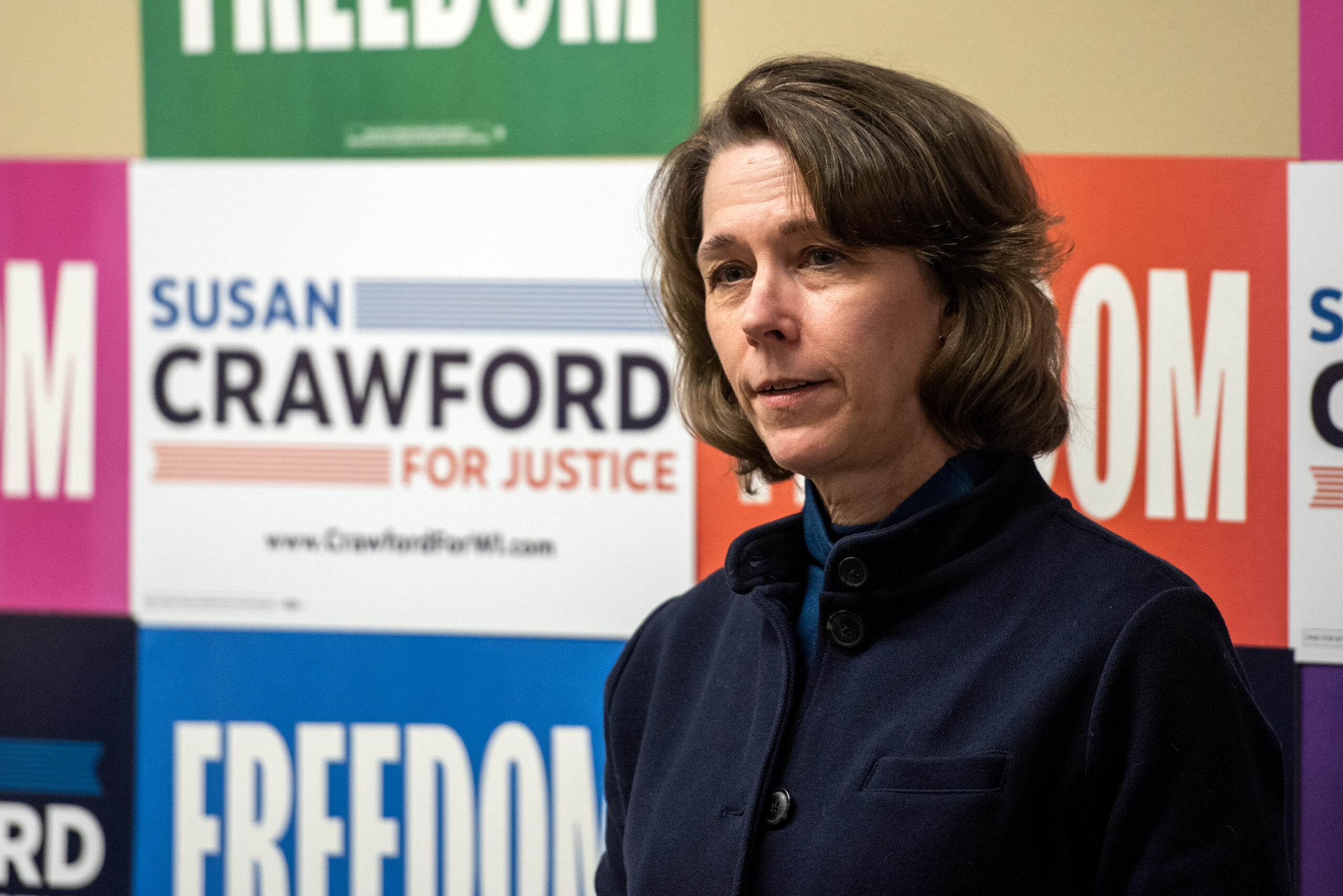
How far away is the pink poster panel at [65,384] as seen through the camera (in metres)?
1.95

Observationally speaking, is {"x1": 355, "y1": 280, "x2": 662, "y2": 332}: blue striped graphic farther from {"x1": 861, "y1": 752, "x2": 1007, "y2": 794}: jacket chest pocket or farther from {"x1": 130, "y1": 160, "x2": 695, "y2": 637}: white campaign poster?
{"x1": 861, "y1": 752, "x2": 1007, "y2": 794}: jacket chest pocket

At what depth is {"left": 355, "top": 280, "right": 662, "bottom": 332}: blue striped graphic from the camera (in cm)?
182

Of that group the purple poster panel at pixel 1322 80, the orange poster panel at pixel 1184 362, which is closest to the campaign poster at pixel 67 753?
the orange poster panel at pixel 1184 362

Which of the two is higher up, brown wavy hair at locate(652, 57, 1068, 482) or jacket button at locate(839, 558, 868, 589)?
brown wavy hair at locate(652, 57, 1068, 482)

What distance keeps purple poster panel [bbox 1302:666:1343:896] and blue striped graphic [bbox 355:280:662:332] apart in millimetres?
1062

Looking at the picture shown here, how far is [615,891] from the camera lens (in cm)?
A: 127

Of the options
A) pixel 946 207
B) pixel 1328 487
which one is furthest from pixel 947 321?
pixel 1328 487

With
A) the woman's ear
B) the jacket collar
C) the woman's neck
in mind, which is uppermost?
the woman's ear

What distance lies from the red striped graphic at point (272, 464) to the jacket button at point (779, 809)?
41.2 inches

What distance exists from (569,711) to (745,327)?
97 cm

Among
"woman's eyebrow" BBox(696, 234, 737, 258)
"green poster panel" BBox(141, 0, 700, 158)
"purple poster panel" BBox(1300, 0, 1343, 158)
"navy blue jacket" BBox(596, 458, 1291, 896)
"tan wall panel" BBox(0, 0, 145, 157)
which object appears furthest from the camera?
"tan wall panel" BBox(0, 0, 145, 157)

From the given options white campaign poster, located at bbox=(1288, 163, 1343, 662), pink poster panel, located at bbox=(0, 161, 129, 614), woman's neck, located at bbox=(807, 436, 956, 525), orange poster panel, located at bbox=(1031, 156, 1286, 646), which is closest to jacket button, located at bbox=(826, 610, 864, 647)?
woman's neck, located at bbox=(807, 436, 956, 525)

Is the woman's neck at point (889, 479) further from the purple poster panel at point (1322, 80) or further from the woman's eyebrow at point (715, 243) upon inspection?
the purple poster panel at point (1322, 80)

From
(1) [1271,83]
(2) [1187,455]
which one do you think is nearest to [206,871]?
(2) [1187,455]
